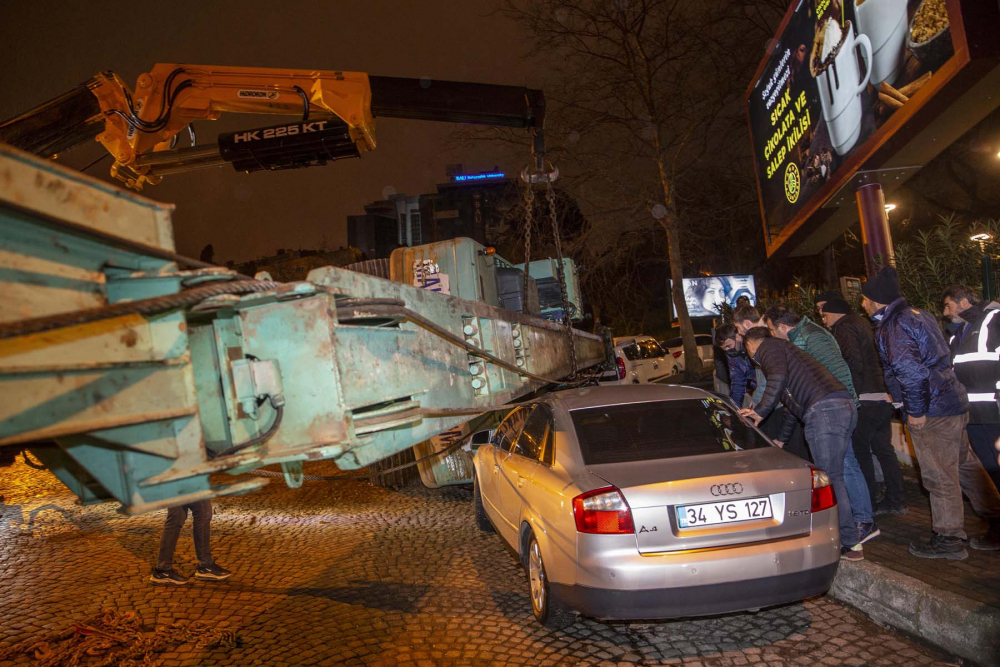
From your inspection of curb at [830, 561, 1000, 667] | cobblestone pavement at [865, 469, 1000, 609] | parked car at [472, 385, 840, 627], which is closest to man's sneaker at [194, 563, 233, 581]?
parked car at [472, 385, 840, 627]

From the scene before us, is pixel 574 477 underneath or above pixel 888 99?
underneath

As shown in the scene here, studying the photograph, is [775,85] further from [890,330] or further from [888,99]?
[890,330]

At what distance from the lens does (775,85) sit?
11.5 metres

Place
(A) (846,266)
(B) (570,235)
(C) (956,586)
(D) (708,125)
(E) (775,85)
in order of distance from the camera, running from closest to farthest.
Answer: (C) (956,586) < (E) (775,85) < (D) (708,125) < (B) (570,235) < (A) (846,266)

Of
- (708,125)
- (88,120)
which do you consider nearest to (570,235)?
(708,125)

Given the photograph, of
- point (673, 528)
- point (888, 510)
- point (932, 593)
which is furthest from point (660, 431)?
point (888, 510)

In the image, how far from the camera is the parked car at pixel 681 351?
19547 millimetres

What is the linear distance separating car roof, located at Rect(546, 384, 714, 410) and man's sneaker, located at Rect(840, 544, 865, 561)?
1.31 meters

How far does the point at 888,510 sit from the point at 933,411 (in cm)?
139

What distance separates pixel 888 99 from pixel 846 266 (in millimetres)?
20202

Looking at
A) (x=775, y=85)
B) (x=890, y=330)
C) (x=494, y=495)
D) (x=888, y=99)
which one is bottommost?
(x=494, y=495)

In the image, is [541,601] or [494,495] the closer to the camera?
[541,601]

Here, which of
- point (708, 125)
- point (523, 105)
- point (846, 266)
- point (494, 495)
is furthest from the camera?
point (846, 266)

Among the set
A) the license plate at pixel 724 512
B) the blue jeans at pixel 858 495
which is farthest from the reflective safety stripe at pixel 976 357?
the license plate at pixel 724 512
